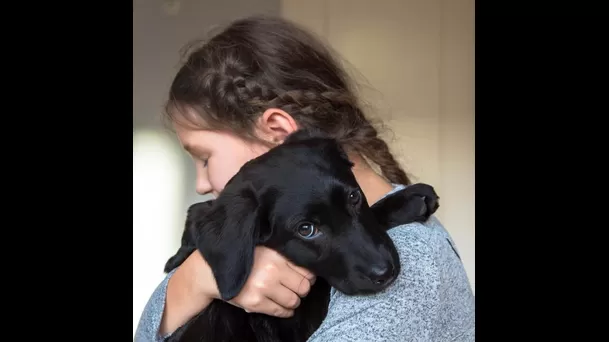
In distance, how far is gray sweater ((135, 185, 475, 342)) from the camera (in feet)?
2.47

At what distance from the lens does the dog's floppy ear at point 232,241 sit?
2.54 feet

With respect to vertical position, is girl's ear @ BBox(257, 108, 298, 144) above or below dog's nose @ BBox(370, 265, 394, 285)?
above

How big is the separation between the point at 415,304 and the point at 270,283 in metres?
0.19

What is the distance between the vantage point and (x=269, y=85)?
0.96 m

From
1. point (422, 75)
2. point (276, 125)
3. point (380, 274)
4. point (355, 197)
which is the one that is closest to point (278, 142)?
point (276, 125)

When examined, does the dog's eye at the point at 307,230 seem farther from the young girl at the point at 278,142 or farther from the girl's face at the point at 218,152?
the girl's face at the point at 218,152

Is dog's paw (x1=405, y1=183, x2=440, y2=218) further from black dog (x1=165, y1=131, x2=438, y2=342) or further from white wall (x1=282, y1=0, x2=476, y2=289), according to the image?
white wall (x1=282, y1=0, x2=476, y2=289)

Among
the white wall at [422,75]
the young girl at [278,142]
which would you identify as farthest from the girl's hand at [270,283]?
the white wall at [422,75]

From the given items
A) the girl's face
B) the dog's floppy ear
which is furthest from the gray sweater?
the girl's face

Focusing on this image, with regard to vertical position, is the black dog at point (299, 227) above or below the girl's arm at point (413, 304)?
above

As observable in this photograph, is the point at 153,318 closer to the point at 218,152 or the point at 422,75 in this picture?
the point at 218,152
